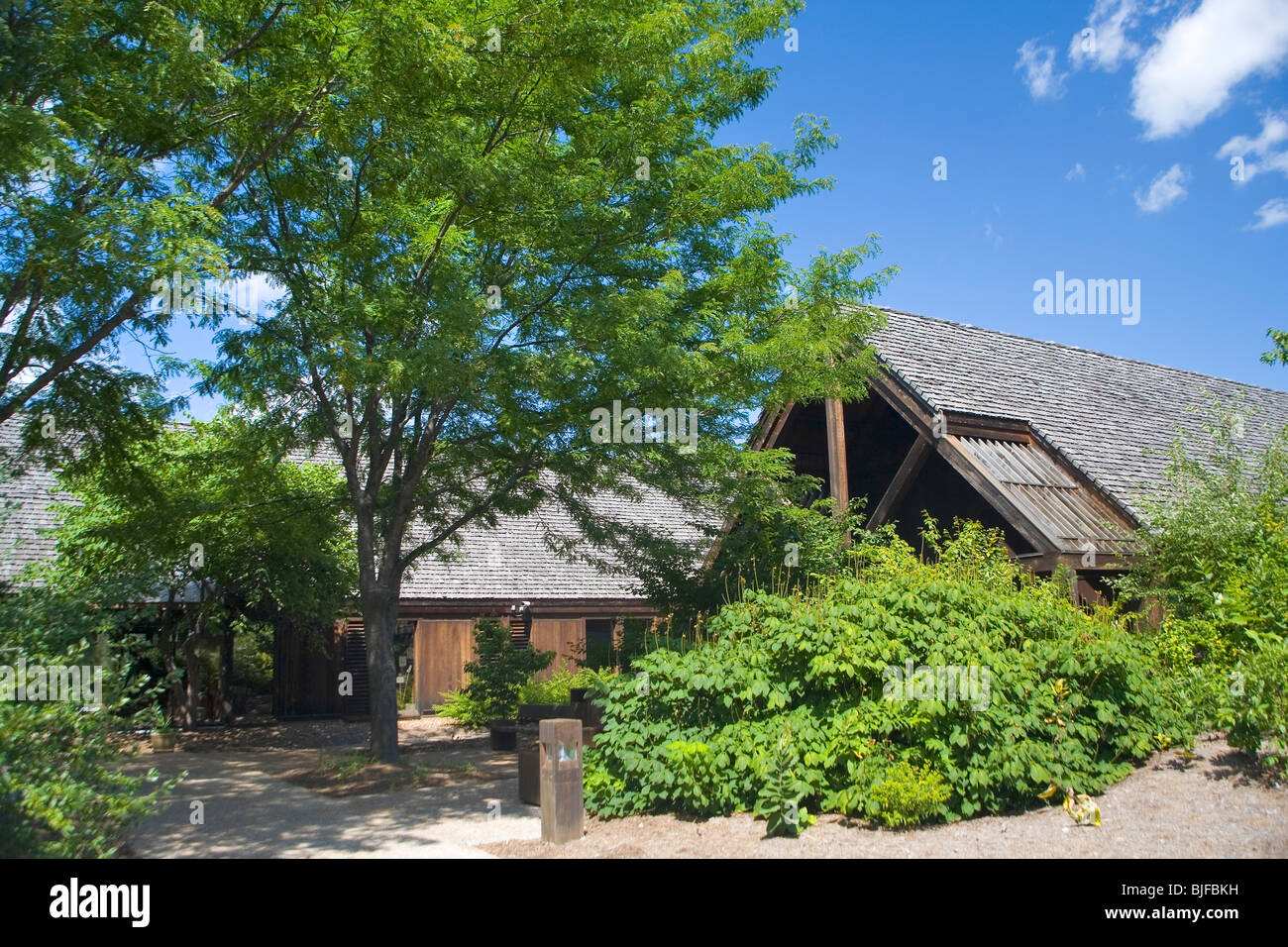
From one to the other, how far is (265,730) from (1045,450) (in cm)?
1479

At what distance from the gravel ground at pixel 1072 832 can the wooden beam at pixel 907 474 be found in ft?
21.6

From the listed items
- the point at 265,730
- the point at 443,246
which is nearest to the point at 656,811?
the point at 443,246

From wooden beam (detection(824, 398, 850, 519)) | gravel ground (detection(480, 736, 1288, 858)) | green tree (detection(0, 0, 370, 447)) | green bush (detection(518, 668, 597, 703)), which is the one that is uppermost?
green tree (detection(0, 0, 370, 447))

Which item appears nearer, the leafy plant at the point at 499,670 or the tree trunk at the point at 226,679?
the leafy plant at the point at 499,670

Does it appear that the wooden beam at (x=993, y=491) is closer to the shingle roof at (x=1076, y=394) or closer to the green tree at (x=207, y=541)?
the shingle roof at (x=1076, y=394)

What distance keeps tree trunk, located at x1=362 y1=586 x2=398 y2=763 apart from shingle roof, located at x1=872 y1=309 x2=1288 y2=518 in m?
8.04

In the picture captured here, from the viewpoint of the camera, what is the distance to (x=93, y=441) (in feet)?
34.9

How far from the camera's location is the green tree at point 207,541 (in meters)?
11.8

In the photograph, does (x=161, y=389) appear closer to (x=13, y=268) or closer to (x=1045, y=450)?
(x=13, y=268)

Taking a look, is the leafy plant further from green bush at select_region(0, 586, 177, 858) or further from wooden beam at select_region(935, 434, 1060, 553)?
green bush at select_region(0, 586, 177, 858)

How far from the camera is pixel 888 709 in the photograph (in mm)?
7824

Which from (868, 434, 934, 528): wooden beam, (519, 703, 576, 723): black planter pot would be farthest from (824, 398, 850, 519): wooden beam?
(519, 703, 576, 723): black planter pot

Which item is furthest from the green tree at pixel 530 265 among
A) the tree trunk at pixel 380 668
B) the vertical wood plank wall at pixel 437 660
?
the vertical wood plank wall at pixel 437 660

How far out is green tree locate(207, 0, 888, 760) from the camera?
1029 centimetres
